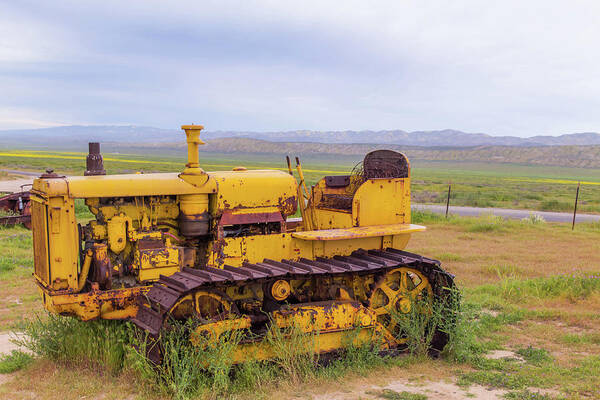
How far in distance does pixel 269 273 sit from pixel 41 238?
2528 millimetres

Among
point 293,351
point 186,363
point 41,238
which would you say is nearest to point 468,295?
point 293,351

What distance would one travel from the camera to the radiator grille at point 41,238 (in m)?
5.86

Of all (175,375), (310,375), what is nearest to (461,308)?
(310,375)

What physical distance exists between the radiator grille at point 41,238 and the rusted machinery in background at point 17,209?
11.1 metres

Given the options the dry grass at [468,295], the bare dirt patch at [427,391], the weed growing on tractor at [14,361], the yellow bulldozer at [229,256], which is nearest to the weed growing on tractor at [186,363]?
the yellow bulldozer at [229,256]

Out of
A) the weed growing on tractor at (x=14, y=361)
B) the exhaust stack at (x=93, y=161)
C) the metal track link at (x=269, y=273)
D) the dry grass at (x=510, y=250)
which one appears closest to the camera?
the metal track link at (x=269, y=273)

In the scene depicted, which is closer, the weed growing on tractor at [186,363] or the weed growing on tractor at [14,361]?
the weed growing on tractor at [186,363]

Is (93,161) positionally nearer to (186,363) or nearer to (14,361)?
(14,361)

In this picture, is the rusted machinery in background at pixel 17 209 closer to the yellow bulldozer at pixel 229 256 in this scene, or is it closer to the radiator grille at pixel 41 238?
the radiator grille at pixel 41 238

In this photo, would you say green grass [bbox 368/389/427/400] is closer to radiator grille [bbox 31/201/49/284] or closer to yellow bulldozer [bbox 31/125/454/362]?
yellow bulldozer [bbox 31/125/454/362]

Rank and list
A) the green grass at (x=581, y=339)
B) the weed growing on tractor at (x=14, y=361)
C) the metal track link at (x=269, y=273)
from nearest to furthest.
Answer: the metal track link at (x=269, y=273), the weed growing on tractor at (x=14, y=361), the green grass at (x=581, y=339)

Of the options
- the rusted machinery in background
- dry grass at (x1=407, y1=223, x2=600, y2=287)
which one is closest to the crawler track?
dry grass at (x1=407, y1=223, x2=600, y2=287)

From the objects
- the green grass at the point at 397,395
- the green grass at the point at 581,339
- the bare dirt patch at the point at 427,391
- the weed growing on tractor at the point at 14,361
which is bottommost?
the weed growing on tractor at the point at 14,361

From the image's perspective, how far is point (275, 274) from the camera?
19.1 feet
